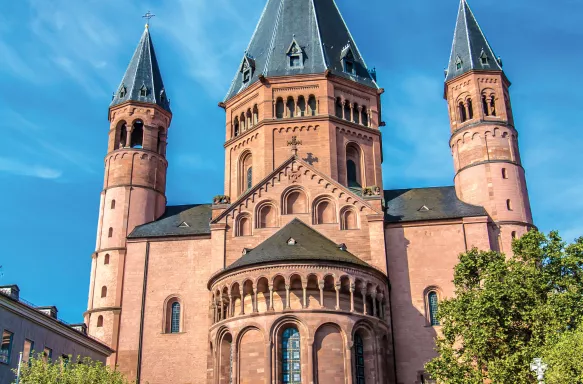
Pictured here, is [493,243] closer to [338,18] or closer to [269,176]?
[269,176]

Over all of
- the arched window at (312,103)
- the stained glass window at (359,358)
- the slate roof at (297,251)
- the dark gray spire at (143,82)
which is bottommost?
the stained glass window at (359,358)

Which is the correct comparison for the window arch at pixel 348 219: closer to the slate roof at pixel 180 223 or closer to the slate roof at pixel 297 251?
the slate roof at pixel 297 251

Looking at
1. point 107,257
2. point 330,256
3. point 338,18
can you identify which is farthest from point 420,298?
point 338,18

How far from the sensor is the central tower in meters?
49.0

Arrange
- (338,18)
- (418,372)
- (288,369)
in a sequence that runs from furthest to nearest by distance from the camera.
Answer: (338,18) → (418,372) → (288,369)

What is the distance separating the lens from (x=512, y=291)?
3069 cm

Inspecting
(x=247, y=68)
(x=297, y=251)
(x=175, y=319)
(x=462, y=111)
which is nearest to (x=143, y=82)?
(x=247, y=68)

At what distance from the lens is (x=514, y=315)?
3095 centimetres

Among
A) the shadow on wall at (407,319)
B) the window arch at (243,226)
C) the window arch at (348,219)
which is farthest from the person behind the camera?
the window arch at (243,226)

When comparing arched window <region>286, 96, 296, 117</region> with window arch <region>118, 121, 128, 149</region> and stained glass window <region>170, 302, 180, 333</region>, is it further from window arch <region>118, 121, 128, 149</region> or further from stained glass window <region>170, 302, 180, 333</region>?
stained glass window <region>170, 302, 180, 333</region>

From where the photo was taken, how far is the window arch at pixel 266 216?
44.2 meters

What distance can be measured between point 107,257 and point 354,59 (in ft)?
79.3

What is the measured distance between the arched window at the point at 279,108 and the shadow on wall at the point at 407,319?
12570 mm

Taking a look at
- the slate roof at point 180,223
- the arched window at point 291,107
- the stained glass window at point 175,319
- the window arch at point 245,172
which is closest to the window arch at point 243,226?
the slate roof at point 180,223
